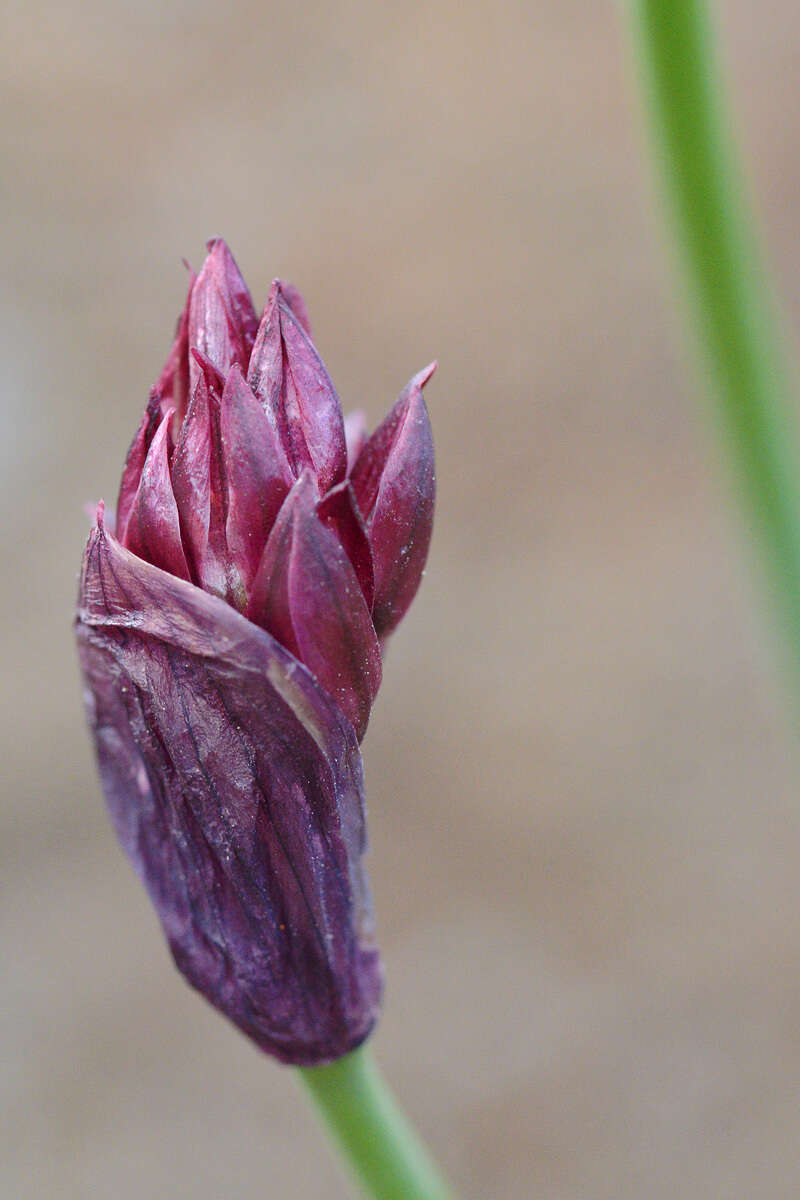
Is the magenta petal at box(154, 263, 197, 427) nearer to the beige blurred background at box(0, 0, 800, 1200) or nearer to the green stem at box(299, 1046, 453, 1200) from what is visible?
the green stem at box(299, 1046, 453, 1200)

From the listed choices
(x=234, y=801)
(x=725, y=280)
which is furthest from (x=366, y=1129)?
(x=725, y=280)

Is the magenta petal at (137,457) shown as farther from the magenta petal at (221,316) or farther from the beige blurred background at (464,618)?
the beige blurred background at (464,618)

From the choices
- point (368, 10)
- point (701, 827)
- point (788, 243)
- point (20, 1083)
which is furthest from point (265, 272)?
point (20, 1083)

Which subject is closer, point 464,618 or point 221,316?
point 221,316

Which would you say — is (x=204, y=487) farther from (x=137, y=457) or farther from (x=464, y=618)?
(x=464, y=618)

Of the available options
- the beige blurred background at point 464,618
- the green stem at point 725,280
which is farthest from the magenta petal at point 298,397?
the beige blurred background at point 464,618

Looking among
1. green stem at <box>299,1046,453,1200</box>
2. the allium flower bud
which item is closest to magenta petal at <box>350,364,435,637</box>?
the allium flower bud
